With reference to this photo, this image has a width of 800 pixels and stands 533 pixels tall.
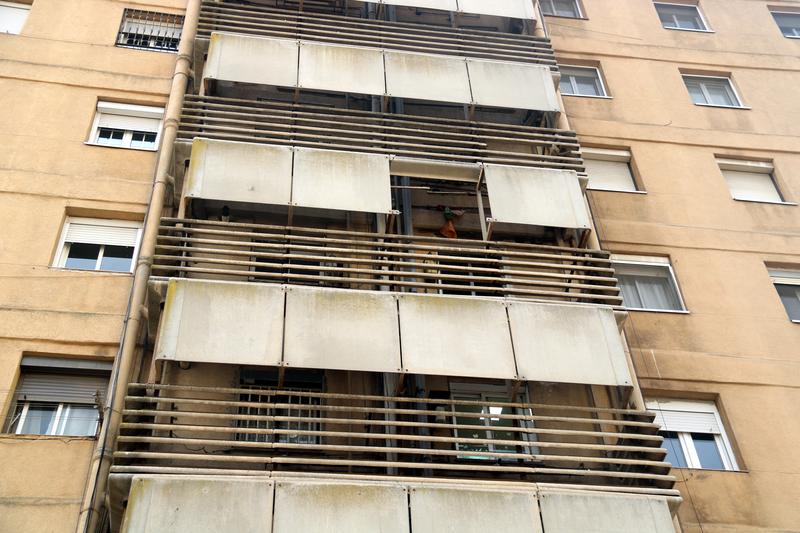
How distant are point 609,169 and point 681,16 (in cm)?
595

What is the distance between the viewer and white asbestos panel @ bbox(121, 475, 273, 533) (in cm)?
812

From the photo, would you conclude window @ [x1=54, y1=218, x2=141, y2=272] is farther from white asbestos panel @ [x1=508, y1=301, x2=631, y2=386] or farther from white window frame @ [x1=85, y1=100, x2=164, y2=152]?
white asbestos panel @ [x1=508, y1=301, x2=631, y2=386]

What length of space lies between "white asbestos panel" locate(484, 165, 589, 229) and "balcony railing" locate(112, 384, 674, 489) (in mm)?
→ 3067

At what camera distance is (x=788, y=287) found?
13312 mm

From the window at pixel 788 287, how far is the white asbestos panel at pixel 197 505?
9686 mm

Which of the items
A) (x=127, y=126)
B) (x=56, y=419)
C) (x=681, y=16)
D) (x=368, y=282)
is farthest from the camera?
(x=681, y=16)

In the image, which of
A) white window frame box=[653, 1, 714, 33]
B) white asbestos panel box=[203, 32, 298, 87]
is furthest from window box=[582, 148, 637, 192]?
white asbestos panel box=[203, 32, 298, 87]

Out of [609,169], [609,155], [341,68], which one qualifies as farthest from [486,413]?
[609,155]

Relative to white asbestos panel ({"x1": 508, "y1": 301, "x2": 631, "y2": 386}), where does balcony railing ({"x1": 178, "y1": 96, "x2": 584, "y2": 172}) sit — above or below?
above

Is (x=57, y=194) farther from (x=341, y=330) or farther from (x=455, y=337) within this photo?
(x=455, y=337)

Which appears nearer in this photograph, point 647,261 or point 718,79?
point 647,261

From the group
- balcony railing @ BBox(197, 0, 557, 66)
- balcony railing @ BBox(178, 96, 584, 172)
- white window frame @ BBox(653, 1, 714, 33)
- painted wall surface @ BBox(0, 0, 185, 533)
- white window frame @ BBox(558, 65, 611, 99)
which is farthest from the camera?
white window frame @ BBox(653, 1, 714, 33)

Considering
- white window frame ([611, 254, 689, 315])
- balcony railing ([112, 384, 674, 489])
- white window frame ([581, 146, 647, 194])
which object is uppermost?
white window frame ([581, 146, 647, 194])

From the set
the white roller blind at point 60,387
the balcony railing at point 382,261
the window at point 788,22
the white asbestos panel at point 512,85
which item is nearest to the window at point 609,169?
the white asbestos panel at point 512,85
